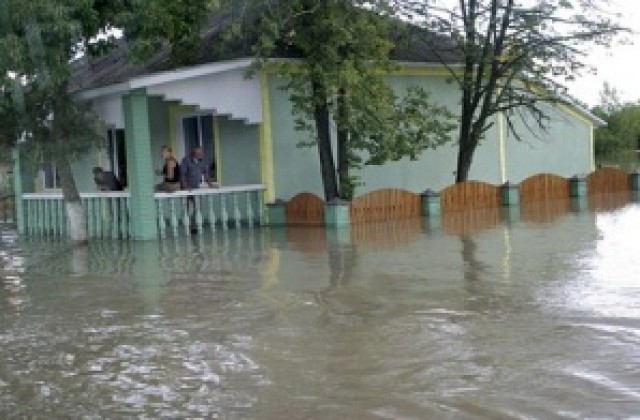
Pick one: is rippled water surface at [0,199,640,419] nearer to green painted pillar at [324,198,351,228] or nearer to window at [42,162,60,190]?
green painted pillar at [324,198,351,228]

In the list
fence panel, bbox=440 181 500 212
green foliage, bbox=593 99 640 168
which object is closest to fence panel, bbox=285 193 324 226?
fence panel, bbox=440 181 500 212

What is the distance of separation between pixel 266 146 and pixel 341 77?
300 centimetres

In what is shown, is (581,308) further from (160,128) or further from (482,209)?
(160,128)

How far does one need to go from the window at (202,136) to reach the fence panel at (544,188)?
7.61m

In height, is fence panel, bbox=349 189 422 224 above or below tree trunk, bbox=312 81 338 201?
below

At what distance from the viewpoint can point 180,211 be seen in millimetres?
17438

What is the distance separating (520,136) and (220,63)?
1060cm

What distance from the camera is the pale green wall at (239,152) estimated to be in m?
19.3

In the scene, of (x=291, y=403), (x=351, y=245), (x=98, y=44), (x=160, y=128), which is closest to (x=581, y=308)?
(x=291, y=403)

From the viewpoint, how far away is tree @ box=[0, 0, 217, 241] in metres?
13.5

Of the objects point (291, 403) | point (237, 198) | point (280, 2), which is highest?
point (280, 2)

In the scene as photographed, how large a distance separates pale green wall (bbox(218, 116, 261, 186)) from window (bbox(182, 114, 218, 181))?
0.33 meters

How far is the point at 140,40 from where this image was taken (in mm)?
14977

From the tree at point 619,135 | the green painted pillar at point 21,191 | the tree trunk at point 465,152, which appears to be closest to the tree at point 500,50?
the tree trunk at point 465,152
